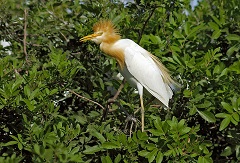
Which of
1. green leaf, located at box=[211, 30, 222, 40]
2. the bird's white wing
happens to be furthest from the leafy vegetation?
Answer: the bird's white wing

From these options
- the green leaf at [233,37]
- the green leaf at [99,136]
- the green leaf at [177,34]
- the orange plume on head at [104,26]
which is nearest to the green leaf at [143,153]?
the green leaf at [99,136]

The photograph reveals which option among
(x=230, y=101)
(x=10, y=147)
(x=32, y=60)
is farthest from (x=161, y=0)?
(x=10, y=147)

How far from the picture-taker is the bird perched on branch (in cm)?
278

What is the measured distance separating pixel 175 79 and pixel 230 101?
318 mm

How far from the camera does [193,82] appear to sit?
2812 mm

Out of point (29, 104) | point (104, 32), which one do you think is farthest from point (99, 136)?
point (104, 32)

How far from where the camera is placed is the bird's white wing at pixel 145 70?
2775 millimetres

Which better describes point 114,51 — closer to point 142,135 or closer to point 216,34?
point 142,135

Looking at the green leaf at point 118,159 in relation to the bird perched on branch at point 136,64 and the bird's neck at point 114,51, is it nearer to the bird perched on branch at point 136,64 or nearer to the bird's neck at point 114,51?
the bird perched on branch at point 136,64

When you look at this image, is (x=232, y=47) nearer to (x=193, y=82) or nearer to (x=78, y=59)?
(x=193, y=82)

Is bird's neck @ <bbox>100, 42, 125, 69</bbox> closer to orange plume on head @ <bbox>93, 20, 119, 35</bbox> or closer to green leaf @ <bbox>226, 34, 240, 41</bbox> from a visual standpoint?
orange plume on head @ <bbox>93, 20, 119, 35</bbox>

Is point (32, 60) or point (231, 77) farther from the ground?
point (231, 77)

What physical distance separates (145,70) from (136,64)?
0.06 m

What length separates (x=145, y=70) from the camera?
9.14 feet
